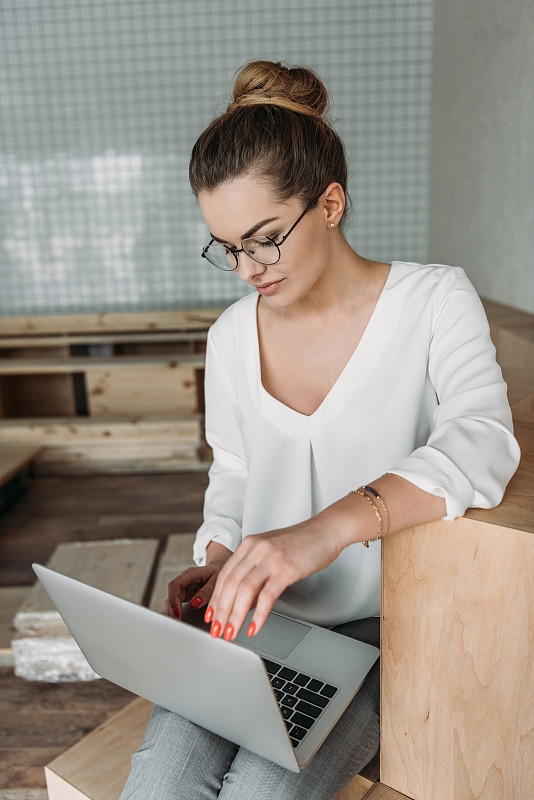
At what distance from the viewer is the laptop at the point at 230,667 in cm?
74

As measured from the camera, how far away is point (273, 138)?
3.48 ft

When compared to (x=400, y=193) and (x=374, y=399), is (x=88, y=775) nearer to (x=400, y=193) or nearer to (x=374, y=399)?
(x=374, y=399)

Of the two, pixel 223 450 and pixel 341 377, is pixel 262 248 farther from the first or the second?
pixel 223 450

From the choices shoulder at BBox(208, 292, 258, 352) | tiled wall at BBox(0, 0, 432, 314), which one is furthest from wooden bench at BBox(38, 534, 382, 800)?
tiled wall at BBox(0, 0, 432, 314)

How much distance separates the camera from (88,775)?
3.86 feet

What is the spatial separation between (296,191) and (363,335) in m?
0.27

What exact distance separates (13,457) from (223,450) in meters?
2.40

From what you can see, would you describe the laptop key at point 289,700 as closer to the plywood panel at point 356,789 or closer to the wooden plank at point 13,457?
the plywood panel at point 356,789

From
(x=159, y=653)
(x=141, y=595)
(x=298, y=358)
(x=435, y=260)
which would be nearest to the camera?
(x=159, y=653)

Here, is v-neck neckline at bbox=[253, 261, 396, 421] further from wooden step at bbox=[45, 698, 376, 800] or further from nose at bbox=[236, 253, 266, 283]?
wooden step at bbox=[45, 698, 376, 800]

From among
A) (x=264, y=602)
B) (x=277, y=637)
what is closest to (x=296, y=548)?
(x=264, y=602)

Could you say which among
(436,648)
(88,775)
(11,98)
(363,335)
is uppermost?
(11,98)

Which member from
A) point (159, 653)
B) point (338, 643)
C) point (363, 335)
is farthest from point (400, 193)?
point (159, 653)

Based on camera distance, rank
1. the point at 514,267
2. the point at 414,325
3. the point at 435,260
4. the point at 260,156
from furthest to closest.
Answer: the point at 435,260
the point at 514,267
the point at 414,325
the point at 260,156
